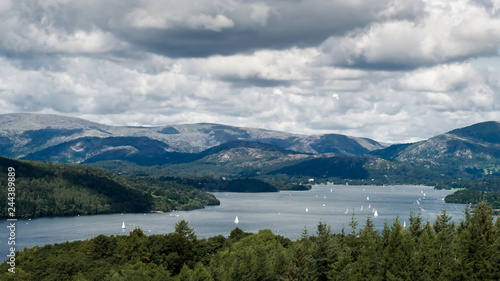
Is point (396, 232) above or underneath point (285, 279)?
above

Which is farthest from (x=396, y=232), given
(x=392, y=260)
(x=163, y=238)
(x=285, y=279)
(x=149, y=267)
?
(x=163, y=238)

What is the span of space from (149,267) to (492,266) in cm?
7288

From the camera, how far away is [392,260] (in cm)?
8975

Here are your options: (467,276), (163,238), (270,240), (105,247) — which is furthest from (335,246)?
(105,247)

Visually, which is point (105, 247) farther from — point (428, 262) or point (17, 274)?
point (428, 262)

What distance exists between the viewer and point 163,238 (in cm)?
15300

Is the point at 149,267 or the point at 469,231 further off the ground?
the point at 469,231

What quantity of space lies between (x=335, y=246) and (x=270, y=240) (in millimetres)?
57828

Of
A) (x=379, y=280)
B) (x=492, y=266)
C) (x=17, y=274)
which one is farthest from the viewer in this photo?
(x=17, y=274)

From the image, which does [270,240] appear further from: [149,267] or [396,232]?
[396,232]

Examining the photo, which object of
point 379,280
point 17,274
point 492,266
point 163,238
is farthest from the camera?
point 163,238

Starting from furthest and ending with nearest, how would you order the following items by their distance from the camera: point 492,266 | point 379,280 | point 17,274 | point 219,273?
point 17,274
point 219,273
point 492,266
point 379,280

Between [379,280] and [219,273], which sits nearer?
[379,280]

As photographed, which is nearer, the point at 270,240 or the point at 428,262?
the point at 428,262
